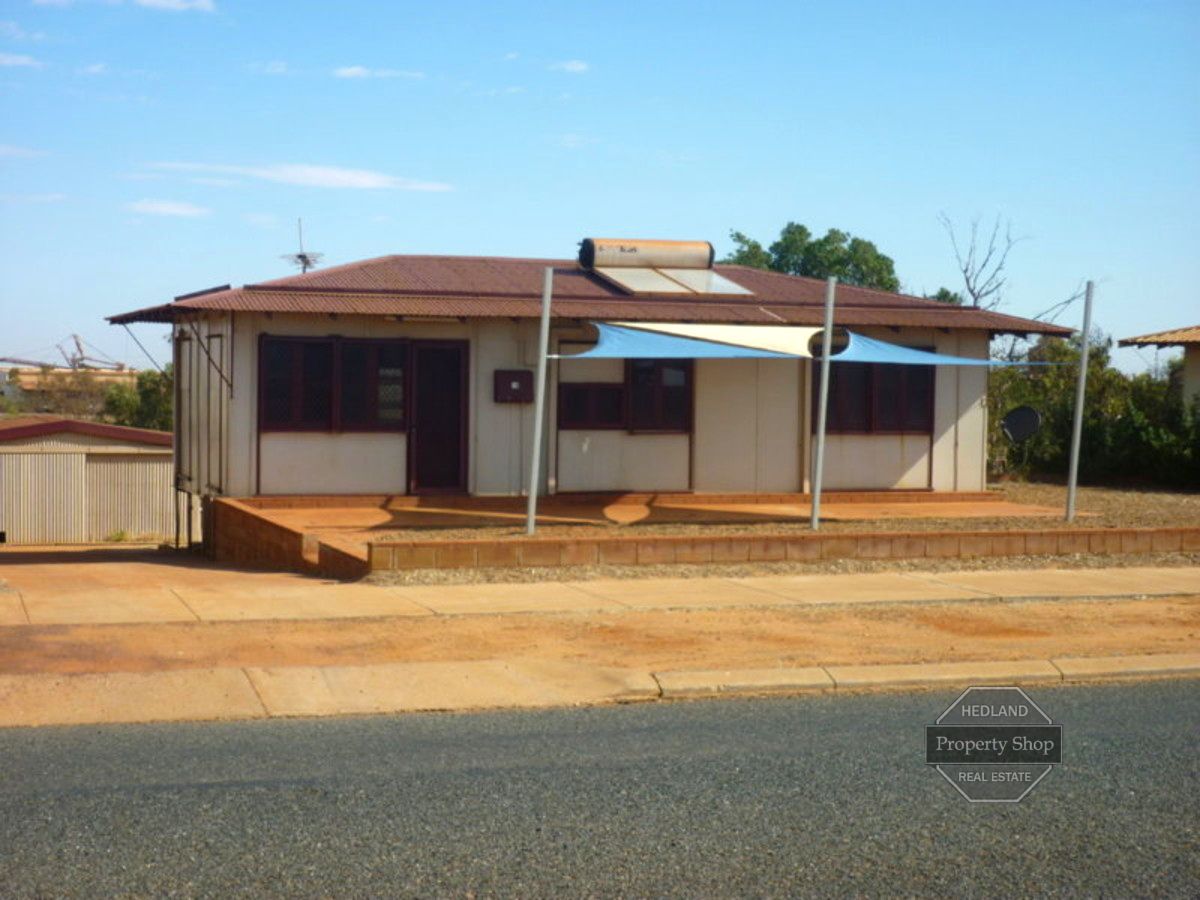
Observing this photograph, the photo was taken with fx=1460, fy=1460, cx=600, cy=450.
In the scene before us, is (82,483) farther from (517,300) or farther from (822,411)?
(822,411)

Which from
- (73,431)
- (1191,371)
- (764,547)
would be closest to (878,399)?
(764,547)

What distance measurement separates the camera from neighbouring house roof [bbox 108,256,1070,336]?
773 inches

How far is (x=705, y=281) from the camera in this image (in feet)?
74.8

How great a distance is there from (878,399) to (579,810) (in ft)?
53.9

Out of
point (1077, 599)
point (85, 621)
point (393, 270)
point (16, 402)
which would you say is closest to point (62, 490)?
point (393, 270)

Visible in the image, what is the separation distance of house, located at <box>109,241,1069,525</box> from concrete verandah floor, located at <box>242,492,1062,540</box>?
1.14 feet

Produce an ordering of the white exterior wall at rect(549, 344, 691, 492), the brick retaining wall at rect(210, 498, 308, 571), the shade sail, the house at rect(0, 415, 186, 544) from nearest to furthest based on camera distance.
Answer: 1. the brick retaining wall at rect(210, 498, 308, 571)
2. the shade sail
3. the white exterior wall at rect(549, 344, 691, 492)
4. the house at rect(0, 415, 186, 544)

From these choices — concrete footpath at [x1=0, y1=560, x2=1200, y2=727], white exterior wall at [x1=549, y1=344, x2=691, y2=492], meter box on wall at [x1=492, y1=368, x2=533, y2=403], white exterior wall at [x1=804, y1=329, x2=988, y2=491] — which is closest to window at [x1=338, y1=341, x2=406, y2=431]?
meter box on wall at [x1=492, y1=368, x2=533, y2=403]

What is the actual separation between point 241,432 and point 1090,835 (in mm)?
15185

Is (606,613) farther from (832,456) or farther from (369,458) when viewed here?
(832,456)

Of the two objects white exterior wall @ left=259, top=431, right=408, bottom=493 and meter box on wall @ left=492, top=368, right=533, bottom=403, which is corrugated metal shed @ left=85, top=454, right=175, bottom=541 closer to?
white exterior wall @ left=259, top=431, right=408, bottom=493

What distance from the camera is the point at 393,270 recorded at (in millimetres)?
21984

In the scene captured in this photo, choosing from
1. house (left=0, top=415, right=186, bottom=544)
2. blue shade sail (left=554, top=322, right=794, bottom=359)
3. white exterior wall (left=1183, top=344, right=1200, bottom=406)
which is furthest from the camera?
house (left=0, top=415, right=186, bottom=544)

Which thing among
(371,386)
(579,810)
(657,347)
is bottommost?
(579,810)
